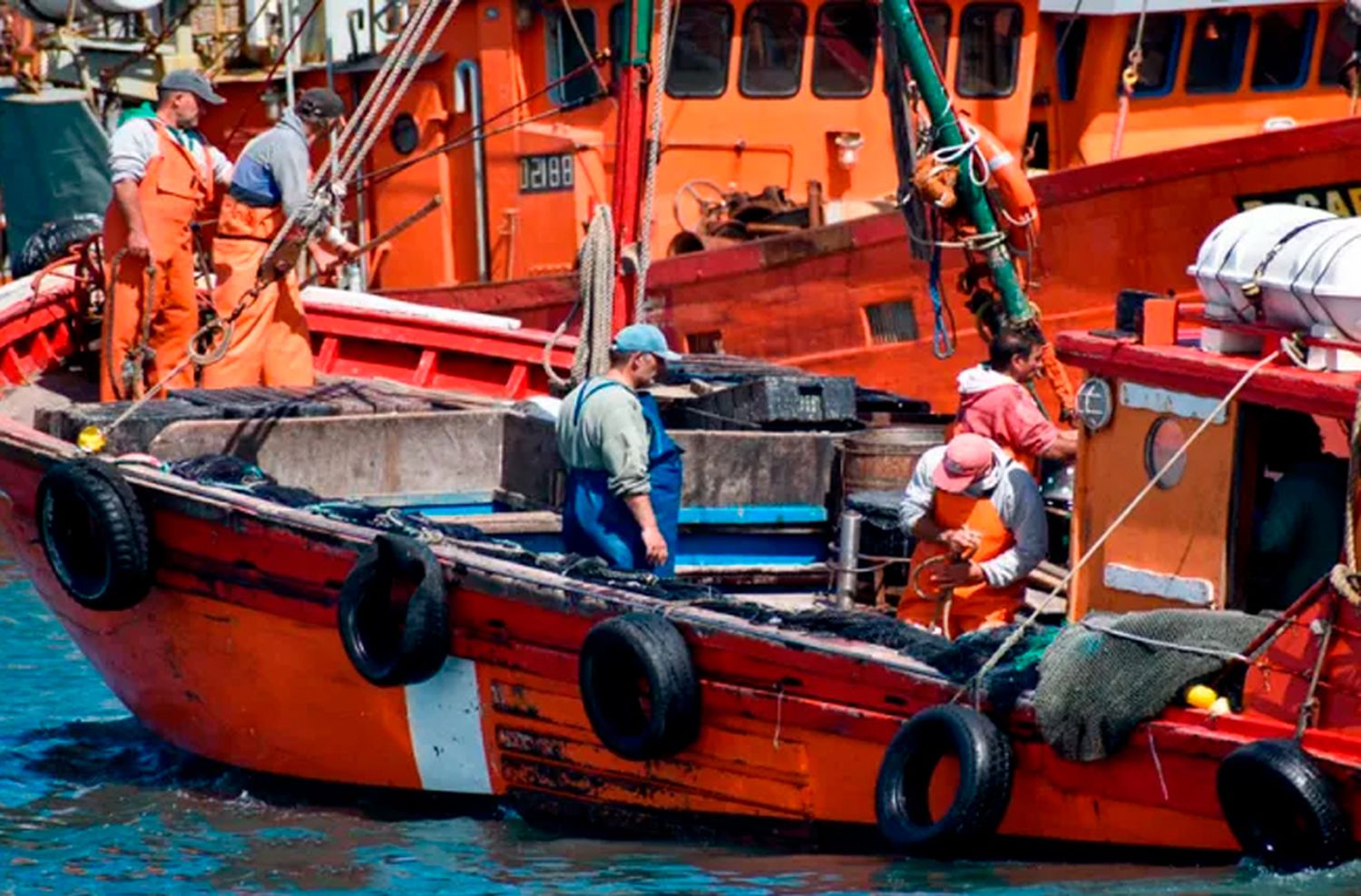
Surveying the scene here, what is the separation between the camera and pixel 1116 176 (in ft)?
50.0

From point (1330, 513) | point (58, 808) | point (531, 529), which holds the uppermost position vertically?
point (1330, 513)

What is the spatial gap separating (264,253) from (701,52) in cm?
608

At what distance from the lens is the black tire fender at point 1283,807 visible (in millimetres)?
6938

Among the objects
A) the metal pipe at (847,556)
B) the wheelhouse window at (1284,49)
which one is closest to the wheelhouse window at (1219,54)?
the wheelhouse window at (1284,49)

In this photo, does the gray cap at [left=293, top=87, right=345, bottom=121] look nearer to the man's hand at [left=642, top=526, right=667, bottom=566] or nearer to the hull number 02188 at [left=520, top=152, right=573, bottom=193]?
the man's hand at [left=642, top=526, right=667, bottom=566]

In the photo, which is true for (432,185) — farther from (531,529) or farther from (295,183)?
(531,529)

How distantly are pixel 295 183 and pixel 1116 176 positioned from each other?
5.42m

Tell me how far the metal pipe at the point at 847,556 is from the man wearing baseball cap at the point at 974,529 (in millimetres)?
1063

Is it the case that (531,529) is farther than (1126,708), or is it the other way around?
(531,529)

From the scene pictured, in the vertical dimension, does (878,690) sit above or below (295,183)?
below

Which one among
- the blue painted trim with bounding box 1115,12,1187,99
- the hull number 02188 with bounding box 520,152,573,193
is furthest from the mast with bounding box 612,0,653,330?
the blue painted trim with bounding box 1115,12,1187,99

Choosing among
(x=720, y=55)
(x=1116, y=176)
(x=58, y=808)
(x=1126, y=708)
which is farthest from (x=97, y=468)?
(x=720, y=55)

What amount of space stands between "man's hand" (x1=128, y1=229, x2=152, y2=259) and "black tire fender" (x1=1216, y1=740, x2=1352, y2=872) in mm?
6327

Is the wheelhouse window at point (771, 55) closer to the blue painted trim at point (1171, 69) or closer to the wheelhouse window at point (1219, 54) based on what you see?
the blue painted trim at point (1171, 69)
